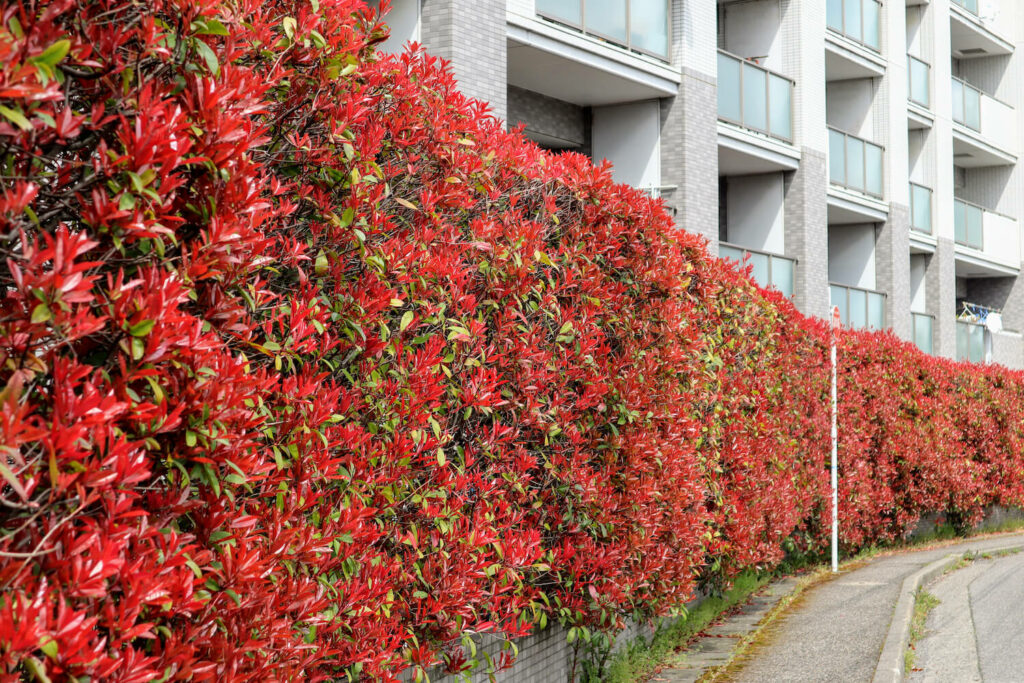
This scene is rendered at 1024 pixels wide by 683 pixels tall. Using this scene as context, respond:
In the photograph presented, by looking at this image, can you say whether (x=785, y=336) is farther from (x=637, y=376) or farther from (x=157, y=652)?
(x=157, y=652)

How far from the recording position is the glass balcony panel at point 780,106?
19.1 metres

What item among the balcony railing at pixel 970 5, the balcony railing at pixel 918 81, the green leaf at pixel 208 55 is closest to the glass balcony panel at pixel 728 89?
the balcony railing at pixel 918 81

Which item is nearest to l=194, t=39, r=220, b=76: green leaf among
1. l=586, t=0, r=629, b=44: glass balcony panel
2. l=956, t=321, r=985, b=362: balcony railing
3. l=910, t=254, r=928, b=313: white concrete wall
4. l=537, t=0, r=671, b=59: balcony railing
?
l=537, t=0, r=671, b=59: balcony railing

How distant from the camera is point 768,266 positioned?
62.2ft

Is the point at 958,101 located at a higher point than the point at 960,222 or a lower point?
higher

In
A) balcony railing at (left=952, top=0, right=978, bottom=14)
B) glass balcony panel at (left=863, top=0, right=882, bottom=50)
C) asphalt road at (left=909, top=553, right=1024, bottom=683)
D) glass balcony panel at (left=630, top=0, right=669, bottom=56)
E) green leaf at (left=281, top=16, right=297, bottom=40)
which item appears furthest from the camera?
balcony railing at (left=952, top=0, right=978, bottom=14)

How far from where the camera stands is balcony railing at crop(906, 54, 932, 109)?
25375 millimetres

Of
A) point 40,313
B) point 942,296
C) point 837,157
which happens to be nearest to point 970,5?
point 942,296

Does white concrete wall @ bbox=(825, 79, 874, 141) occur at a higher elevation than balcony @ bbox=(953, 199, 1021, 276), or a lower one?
higher

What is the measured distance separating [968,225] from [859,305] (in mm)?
7905

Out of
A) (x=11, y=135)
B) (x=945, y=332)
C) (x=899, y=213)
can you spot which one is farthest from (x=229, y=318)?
(x=945, y=332)

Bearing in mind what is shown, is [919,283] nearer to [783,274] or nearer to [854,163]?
[854,163]

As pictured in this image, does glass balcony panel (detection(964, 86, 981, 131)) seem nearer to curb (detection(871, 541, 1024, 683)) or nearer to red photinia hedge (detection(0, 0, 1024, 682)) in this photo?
curb (detection(871, 541, 1024, 683))

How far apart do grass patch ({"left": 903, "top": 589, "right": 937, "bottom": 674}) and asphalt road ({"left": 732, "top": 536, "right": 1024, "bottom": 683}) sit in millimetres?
203
